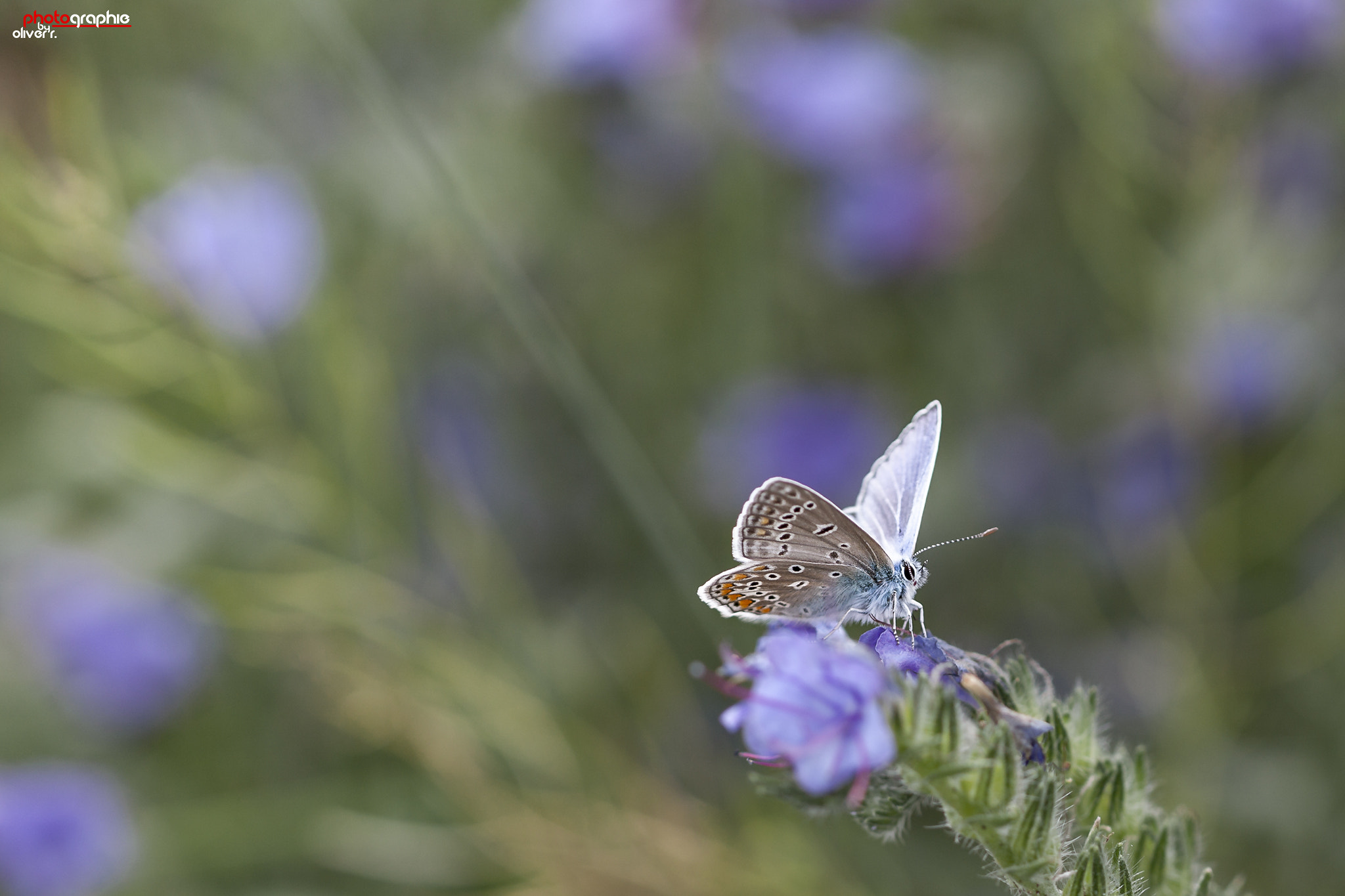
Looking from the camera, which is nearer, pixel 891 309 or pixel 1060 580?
pixel 1060 580

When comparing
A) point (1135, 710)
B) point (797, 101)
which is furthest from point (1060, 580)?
point (797, 101)

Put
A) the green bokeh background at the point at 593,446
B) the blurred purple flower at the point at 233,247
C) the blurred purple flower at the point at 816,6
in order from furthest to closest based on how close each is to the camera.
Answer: the blurred purple flower at the point at 816,6, the blurred purple flower at the point at 233,247, the green bokeh background at the point at 593,446

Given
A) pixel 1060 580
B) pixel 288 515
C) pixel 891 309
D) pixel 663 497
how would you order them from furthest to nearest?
pixel 891 309 < pixel 1060 580 < pixel 288 515 < pixel 663 497

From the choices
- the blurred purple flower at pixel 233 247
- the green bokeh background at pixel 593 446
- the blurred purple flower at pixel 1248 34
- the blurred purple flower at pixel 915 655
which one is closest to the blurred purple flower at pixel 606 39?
the green bokeh background at pixel 593 446

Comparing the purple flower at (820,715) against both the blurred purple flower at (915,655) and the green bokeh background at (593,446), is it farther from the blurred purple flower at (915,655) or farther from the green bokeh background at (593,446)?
the green bokeh background at (593,446)

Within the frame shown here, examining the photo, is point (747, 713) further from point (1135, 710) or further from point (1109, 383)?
point (1109, 383)

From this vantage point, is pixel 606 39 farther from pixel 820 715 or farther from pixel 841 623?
pixel 820 715

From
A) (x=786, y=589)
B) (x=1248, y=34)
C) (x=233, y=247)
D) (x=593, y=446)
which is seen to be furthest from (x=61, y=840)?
(x=1248, y=34)
